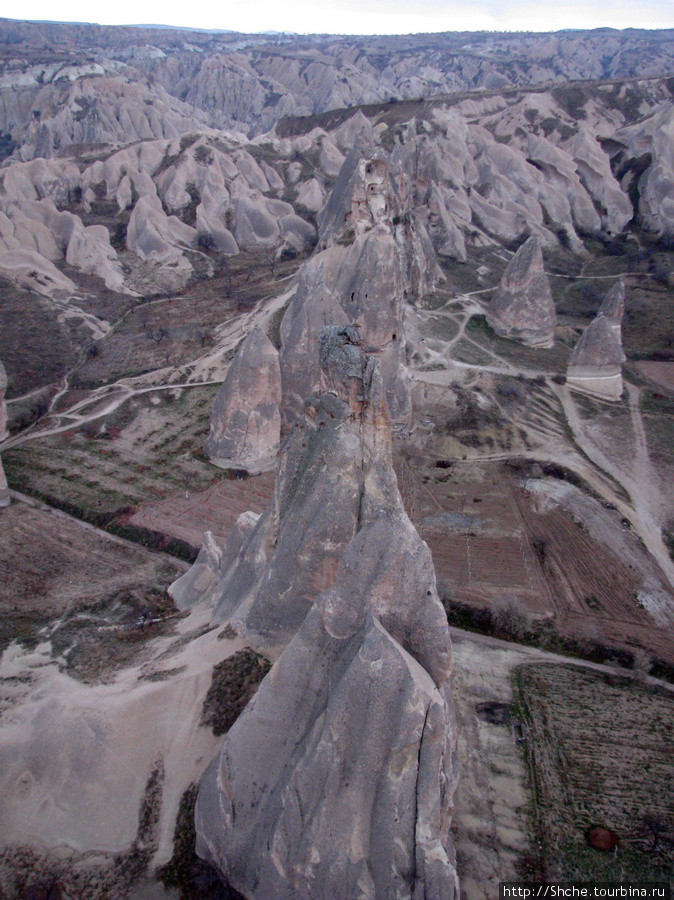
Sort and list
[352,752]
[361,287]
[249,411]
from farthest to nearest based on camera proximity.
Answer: [361,287] < [249,411] < [352,752]

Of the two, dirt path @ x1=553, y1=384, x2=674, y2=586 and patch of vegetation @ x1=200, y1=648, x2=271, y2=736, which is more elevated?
patch of vegetation @ x1=200, y1=648, x2=271, y2=736

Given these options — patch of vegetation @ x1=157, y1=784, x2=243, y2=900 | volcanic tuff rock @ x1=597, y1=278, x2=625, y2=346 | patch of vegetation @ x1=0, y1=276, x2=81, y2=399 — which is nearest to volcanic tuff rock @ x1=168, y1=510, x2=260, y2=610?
patch of vegetation @ x1=157, y1=784, x2=243, y2=900

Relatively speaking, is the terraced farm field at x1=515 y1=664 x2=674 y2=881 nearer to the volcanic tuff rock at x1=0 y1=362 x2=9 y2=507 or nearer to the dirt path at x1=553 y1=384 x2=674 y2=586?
the dirt path at x1=553 y1=384 x2=674 y2=586

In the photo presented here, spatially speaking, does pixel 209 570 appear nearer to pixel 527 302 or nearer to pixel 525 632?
Result: pixel 525 632

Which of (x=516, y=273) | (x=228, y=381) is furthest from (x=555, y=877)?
(x=516, y=273)

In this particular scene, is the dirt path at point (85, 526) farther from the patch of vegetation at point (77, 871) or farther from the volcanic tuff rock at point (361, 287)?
the patch of vegetation at point (77, 871)

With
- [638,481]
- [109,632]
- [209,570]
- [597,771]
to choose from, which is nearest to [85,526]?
[209,570]

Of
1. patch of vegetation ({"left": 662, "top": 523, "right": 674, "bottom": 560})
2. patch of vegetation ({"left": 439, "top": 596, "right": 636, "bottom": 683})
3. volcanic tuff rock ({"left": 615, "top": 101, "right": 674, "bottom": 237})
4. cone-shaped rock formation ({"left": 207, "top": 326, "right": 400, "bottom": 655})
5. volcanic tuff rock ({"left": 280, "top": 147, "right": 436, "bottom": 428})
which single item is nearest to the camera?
cone-shaped rock formation ({"left": 207, "top": 326, "right": 400, "bottom": 655})
